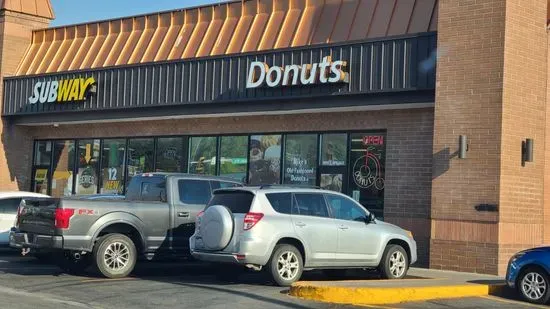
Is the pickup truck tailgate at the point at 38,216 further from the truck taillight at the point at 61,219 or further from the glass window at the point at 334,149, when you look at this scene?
the glass window at the point at 334,149

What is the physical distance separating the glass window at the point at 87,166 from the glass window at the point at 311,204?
1333 cm

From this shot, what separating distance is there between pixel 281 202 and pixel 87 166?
14.1 meters

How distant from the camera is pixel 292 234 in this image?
12.5m

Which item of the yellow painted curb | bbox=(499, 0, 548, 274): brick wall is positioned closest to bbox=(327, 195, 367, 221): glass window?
the yellow painted curb

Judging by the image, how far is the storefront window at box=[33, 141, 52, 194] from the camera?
2678 cm

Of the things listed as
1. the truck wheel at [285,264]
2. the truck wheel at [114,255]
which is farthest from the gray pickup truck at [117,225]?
the truck wheel at [285,264]

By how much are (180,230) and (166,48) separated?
9671 millimetres

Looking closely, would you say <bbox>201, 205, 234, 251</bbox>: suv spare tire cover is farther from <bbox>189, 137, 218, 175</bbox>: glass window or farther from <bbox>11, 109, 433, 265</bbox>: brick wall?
<bbox>189, 137, 218, 175</bbox>: glass window

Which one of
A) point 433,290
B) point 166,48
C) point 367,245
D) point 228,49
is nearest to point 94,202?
point 367,245

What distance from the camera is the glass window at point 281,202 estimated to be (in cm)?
1264

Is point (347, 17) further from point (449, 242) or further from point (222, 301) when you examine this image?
point (222, 301)

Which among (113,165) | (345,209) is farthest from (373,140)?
(113,165)

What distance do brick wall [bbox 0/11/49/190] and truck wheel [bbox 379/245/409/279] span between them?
1717 centimetres

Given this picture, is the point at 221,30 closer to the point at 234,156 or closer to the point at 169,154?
the point at 234,156
